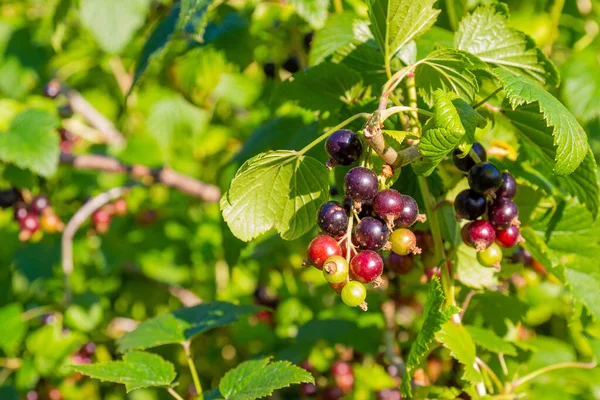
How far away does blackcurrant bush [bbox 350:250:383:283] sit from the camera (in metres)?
0.87

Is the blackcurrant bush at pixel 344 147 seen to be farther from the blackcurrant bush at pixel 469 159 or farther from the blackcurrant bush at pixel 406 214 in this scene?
the blackcurrant bush at pixel 469 159

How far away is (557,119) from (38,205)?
6.40 feet

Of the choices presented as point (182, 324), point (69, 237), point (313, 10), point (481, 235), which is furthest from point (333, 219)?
point (69, 237)

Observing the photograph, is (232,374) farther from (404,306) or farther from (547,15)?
(547,15)

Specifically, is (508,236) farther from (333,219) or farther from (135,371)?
(135,371)

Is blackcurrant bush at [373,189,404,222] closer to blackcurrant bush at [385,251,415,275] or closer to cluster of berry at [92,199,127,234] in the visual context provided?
blackcurrant bush at [385,251,415,275]

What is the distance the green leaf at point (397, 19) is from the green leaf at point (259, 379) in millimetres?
544

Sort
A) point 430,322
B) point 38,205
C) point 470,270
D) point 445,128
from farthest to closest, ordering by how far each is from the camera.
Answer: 1. point 38,205
2. point 470,270
3. point 430,322
4. point 445,128

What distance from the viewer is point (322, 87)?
3.82 feet

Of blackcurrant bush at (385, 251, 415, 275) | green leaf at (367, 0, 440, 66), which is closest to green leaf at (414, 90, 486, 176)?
green leaf at (367, 0, 440, 66)

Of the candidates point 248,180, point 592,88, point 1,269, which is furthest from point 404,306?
point 1,269

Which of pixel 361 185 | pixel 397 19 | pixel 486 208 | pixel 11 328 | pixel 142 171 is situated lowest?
pixel 11 328

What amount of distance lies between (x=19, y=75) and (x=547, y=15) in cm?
219

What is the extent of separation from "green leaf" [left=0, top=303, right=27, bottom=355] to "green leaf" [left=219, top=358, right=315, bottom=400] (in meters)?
1.29
